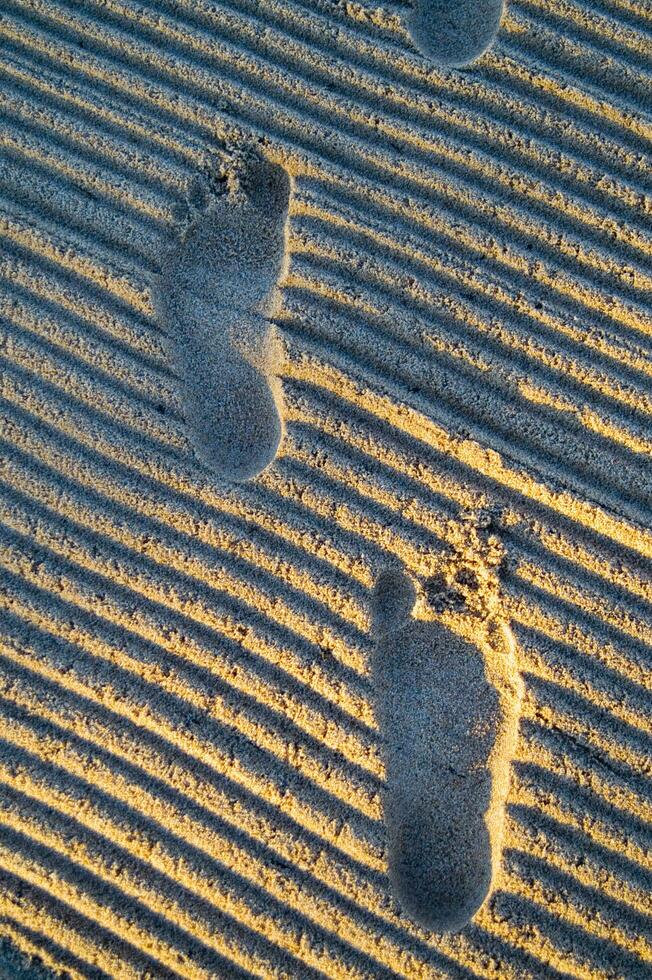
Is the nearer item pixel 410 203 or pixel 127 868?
pixel 127 868

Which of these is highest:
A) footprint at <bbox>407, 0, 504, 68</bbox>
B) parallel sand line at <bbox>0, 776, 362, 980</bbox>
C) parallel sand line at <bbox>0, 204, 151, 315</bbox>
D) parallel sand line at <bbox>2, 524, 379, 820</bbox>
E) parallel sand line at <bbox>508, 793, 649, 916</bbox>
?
footprint at <bbox>407, 0, 504, 68</bbox>

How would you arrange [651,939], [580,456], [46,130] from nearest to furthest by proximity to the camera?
[651,939]
[580,456]
[46,130]

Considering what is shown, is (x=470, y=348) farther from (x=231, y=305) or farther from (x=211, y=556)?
(x=211, y=556)

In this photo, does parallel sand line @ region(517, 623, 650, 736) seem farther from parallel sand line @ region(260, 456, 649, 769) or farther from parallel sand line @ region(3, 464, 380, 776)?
parallel sand line @ region(3, 464, 380, 776)

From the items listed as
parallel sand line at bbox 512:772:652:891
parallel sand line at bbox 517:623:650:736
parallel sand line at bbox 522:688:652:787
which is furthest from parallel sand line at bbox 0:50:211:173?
parallel sand line at bbox 512:772:652:891

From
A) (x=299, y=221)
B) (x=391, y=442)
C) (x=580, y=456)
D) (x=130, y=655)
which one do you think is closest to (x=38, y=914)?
(x=130, y=655)

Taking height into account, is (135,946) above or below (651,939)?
below

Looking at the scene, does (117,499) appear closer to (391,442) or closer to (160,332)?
(160,332)
